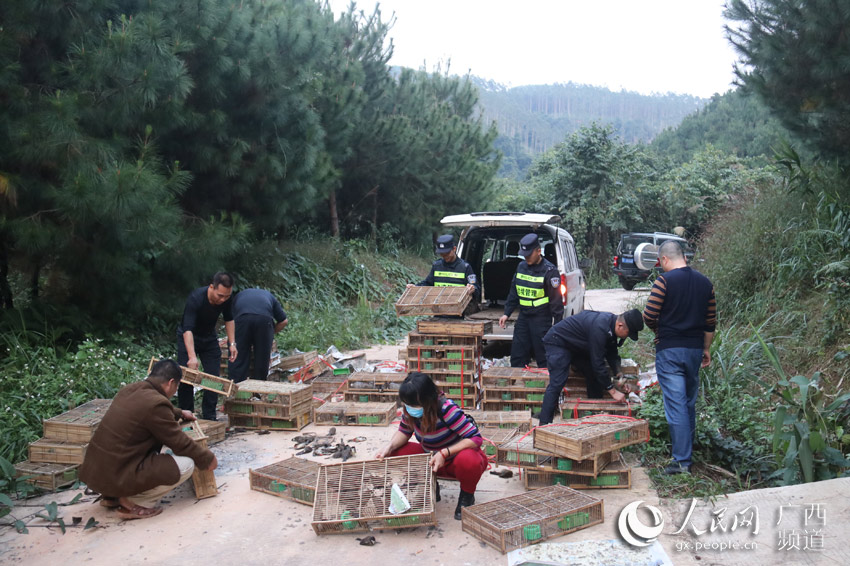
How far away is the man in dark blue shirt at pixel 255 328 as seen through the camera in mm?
7262

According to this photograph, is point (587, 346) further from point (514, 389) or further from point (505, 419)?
point (514, 389)

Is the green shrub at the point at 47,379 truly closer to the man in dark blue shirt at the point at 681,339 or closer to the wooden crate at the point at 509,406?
the wooden crate at the point at 509,406

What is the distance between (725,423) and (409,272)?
12.8m

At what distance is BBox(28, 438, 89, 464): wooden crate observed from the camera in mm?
5281

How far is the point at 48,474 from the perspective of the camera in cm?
513

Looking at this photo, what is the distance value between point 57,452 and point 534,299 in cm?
498

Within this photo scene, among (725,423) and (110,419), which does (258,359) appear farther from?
(725,423)

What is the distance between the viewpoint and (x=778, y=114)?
8578 millimetres

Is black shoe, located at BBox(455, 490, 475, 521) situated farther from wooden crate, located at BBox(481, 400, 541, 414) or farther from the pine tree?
the pine tree

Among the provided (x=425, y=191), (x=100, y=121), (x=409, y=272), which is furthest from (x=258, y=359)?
(x=425, y=191)

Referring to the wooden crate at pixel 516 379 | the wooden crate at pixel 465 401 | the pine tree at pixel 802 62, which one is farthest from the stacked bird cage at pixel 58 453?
the pine tree at pixel 802 62

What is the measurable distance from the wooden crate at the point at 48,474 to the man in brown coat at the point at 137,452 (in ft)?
2.29

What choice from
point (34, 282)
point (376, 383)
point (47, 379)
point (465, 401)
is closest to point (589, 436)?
point (465, 401)

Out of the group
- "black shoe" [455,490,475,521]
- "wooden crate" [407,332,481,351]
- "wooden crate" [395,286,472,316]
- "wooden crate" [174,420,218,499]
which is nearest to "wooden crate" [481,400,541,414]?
"wooden crate" [407,332,481,351]
